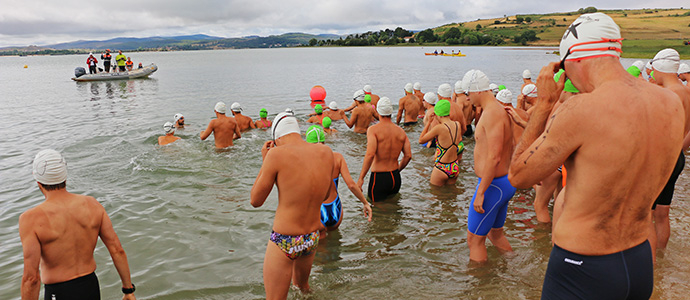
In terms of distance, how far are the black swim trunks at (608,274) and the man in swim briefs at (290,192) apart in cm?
206

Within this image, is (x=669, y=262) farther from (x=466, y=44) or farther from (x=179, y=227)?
(x=466, y=44)

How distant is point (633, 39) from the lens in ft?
204

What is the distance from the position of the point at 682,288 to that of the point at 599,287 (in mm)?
3161

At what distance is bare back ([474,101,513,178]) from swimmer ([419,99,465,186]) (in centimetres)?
316

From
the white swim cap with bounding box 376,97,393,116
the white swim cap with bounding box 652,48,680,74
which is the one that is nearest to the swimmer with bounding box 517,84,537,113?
the white swim cap with bounding box 652,48,680,74

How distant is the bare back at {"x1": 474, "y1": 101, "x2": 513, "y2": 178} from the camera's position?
4188 millimetres

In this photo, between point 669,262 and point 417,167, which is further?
point 417,167

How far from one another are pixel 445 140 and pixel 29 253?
6469mm

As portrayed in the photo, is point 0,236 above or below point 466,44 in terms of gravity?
below

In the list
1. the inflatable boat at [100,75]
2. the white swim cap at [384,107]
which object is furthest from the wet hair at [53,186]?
the inflatable boat at [100,75]

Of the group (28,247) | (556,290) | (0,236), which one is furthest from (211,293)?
(0,236)

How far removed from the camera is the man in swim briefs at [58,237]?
10.2 feet

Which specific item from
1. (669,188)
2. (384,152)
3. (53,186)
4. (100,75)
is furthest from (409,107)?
(100,75)

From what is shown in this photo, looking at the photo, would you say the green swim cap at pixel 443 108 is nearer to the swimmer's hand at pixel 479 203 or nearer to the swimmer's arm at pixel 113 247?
the swimmer's hand at pixel 479 203
